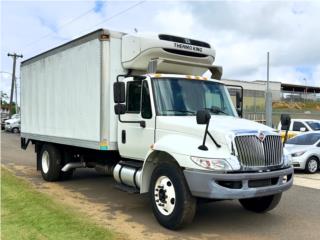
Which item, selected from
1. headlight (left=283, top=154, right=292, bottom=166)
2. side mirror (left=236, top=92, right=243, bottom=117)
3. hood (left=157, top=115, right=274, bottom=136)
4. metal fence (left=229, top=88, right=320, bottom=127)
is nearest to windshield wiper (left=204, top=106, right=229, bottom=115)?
hood (left=157, top=115, right=274, bottom=136)

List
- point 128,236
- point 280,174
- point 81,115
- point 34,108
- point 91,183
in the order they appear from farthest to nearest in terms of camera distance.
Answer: point 34,108 → point 91,183 → point 81,115 → point 280,174 → point 128,236

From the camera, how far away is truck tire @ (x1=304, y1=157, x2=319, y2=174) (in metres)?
14.6

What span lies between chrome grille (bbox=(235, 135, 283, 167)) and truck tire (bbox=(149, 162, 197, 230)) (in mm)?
981

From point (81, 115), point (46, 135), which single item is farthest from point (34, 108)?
point (81, 115)

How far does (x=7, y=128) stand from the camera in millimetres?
44156

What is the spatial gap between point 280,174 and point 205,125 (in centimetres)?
143

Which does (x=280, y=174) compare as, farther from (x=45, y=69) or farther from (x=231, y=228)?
(x=45, y=69)

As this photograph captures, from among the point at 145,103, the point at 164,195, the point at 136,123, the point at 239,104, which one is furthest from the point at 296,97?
the point at 164,195

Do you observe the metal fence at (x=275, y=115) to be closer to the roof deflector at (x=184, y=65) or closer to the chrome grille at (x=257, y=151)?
the roof deflector at (x=184, y=65)

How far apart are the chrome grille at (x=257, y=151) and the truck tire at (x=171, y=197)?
0.98 metres

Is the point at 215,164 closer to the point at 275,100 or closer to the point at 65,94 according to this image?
the point at 65,94

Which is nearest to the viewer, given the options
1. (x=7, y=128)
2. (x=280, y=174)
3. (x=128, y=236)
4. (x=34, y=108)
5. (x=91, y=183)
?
(x=128, y=236)

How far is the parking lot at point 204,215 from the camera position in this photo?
267 inches

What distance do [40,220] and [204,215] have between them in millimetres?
2896
